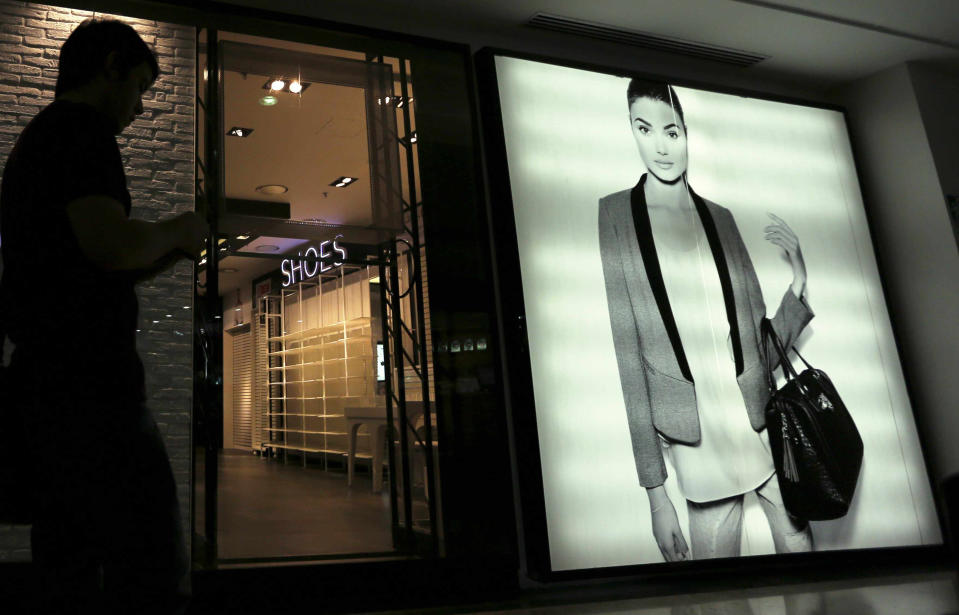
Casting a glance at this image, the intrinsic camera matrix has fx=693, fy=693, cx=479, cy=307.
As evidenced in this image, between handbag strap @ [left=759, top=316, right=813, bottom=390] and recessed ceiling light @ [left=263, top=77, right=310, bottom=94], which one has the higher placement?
recessed ceiling light @ [left=263, top=77, right=310, bottom=94]

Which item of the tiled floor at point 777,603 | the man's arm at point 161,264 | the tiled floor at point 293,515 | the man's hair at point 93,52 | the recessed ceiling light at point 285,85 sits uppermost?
the recessed ceiling light at point 285,85

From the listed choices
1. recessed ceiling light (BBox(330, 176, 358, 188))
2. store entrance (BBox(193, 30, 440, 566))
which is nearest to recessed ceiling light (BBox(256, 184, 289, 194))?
store entrance (BBox(193, 30, 440, 566))

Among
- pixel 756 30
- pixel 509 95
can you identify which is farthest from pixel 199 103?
pixel 756 30

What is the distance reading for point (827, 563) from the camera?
10.1ft

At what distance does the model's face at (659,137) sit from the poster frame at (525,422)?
0.16 meters

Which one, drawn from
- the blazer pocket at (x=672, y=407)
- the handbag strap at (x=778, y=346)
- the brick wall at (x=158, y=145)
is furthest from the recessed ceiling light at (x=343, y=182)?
the handbag strap at (x=778, y=346)

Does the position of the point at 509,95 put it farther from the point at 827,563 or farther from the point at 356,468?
the point at 827,563

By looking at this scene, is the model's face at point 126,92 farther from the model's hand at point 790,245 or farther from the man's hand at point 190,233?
the model's hand at point 790,245

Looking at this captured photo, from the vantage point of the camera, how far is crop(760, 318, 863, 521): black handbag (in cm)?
310

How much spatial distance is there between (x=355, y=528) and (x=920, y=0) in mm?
3502

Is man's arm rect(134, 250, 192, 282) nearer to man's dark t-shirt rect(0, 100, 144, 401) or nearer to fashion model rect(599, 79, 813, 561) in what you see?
man's dark t-shirt rect(0, 100, 144, 401)

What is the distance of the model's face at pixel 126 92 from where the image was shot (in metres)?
1.09

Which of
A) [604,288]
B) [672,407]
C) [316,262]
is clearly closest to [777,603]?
[672,407]

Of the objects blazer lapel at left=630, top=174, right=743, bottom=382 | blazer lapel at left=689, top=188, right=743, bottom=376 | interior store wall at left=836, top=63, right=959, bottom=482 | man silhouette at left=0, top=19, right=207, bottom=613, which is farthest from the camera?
interior store wall at left=836, top=63, right=959, bottom=482
